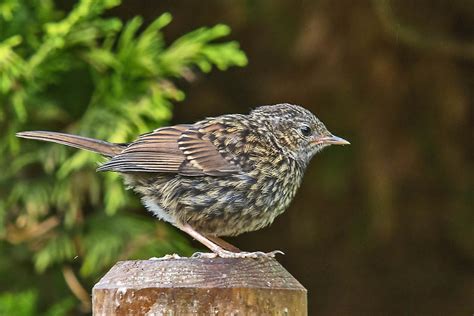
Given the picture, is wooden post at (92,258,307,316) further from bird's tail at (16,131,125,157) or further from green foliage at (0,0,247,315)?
green foliage at (0,0,247,315)

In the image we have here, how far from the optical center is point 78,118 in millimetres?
5426

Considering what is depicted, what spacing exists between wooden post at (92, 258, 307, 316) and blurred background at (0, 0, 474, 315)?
2367mm

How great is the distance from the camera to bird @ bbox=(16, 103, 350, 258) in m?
3.77

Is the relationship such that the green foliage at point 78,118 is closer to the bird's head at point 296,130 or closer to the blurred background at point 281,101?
the blurred background at point 281,101

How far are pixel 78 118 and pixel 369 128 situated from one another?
5.82ft

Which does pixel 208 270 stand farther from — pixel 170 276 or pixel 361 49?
pixel 361 49

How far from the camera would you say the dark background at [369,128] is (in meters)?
5.86

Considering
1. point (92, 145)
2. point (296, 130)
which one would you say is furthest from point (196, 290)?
point (296, 130)

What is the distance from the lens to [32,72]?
4.84 metres

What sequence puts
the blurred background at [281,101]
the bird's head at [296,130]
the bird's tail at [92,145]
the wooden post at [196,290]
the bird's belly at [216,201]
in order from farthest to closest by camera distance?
1. the blurred background at [281,101]
2. the bird's head at [296,130]
3. the bird's tail at [92,145]
4. the bird's belly at [216,201]
5. the wooden post at [196,290]

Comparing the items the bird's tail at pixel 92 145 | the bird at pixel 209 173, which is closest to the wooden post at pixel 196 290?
the bird at pixel 209 173

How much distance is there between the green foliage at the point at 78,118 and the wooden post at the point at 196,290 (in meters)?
2.34

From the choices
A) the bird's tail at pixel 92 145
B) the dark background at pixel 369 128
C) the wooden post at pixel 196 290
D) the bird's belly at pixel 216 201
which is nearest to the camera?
the wooden post at pixel 196 290

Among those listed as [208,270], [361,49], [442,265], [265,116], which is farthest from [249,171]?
[442,265]
